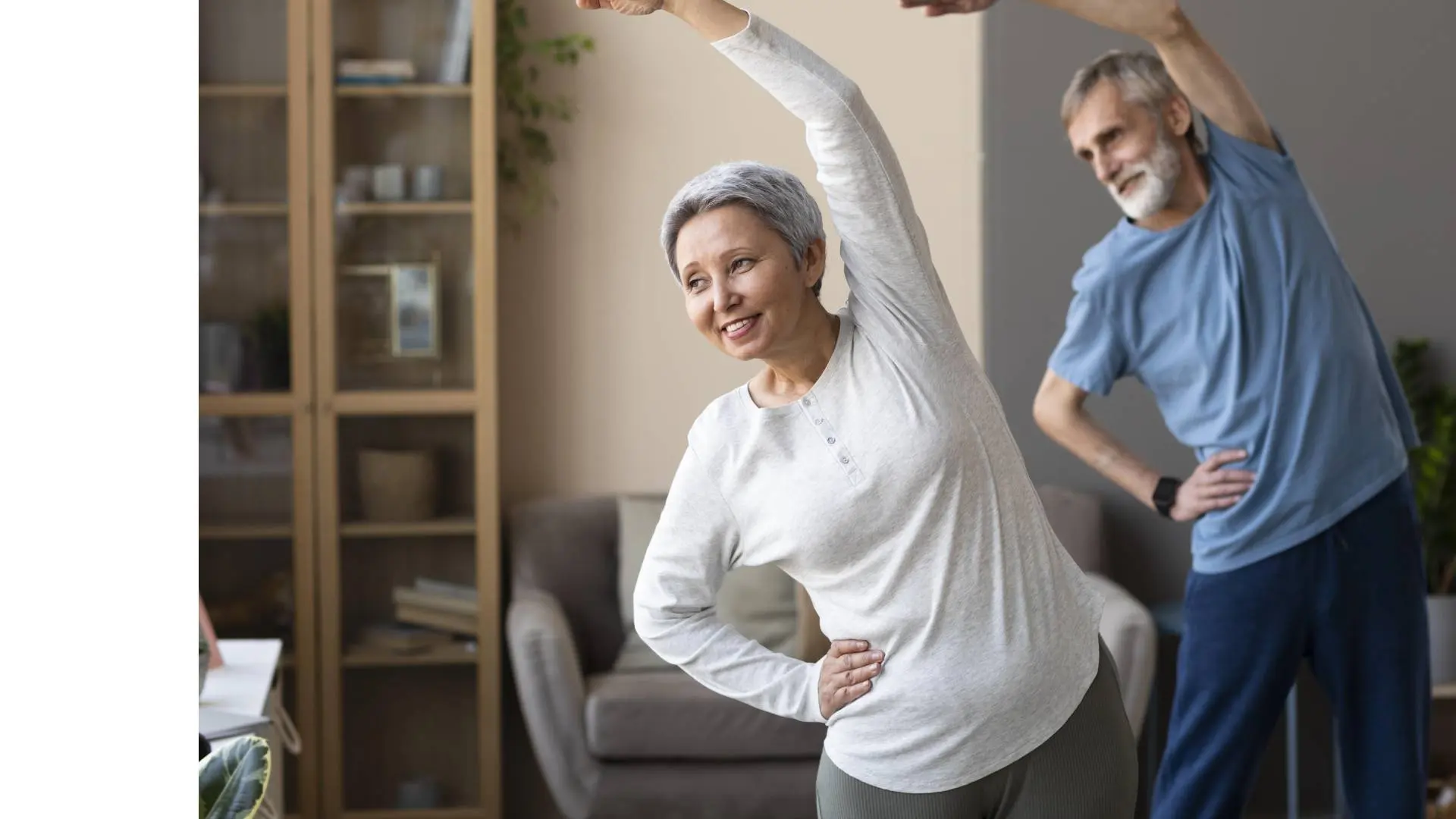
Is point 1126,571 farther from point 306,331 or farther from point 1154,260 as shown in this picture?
point 306,331

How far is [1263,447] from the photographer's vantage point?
204 cm

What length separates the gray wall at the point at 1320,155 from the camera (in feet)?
11.9

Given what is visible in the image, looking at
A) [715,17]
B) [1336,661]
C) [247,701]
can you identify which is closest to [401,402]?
[247,701]

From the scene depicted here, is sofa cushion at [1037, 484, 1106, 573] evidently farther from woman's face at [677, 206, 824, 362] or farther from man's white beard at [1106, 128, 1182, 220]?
woman's face at [677, 206, 824, 362]

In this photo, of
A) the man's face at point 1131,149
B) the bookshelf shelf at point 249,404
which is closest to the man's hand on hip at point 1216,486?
the man's face at point 1131,149

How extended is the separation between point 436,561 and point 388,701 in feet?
1.22

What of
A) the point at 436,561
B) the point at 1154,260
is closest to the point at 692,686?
the point at 436,561

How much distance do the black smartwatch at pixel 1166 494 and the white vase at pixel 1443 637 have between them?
127 centimetres

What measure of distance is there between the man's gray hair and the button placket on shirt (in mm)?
946

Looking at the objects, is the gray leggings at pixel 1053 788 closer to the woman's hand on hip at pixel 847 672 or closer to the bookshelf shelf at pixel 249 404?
the woman's hand on hip at pixel 847 672

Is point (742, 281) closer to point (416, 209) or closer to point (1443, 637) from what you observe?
point (416, 209)

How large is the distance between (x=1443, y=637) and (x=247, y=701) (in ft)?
8.58

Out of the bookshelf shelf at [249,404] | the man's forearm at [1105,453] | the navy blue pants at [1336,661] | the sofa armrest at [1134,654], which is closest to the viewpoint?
the navy blue pants at [1336,661]

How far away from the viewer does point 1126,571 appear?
366cm
